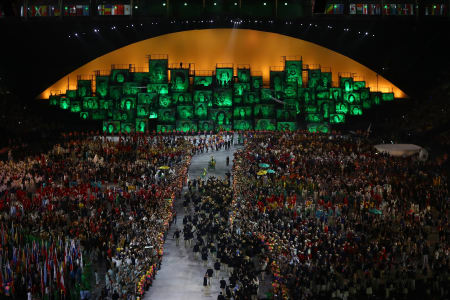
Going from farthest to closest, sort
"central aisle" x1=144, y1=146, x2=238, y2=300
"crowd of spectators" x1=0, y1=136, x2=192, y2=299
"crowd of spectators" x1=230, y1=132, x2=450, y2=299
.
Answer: "central aisle" x1=144, y1=146, x2=238, y2=300, "crowd of spectators" x1=0, y1=136, x2=192, y2=299, "crowd of spectators" x1=230, y1=132, x2=450, y2=299

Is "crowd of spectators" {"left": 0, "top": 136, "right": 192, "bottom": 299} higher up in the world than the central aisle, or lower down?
higher up

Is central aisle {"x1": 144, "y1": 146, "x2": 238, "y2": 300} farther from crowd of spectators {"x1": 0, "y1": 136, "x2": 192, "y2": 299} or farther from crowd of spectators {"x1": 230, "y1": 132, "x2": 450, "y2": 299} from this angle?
crowd of spectators {"x1": 230, "y1": 132, "x2": 450, "y2": 299}

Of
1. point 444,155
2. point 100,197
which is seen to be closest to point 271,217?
point 100,197

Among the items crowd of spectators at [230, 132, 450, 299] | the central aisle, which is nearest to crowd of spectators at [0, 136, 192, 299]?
the central aisle

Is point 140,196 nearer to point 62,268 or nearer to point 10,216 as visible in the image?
point 10,216

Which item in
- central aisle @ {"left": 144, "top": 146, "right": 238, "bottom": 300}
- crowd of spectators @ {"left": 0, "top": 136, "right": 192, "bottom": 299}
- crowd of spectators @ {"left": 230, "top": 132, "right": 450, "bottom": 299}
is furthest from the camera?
central aisle @ {"left": 144, "top": 146, "right": 238, "bottom": 300}

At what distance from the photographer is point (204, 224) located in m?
34.1

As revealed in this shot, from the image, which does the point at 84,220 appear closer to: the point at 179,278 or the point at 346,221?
the point at 179,278

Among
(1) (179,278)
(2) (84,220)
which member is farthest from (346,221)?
(2) (84,220)

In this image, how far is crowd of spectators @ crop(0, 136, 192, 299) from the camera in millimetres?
27719

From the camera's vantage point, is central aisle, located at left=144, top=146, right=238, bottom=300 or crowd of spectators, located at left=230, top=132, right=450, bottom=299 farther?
central aisle, located at left=144, top=146, right=238, bottom=300

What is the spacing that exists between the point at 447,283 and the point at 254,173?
1870cm

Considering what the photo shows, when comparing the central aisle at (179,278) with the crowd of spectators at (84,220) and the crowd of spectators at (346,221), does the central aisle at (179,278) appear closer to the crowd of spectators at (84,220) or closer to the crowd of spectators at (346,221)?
the crowd of spectators at (84,220)

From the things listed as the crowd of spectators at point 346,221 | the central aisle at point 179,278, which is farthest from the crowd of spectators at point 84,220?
the crowd of spectators at point 346,221
